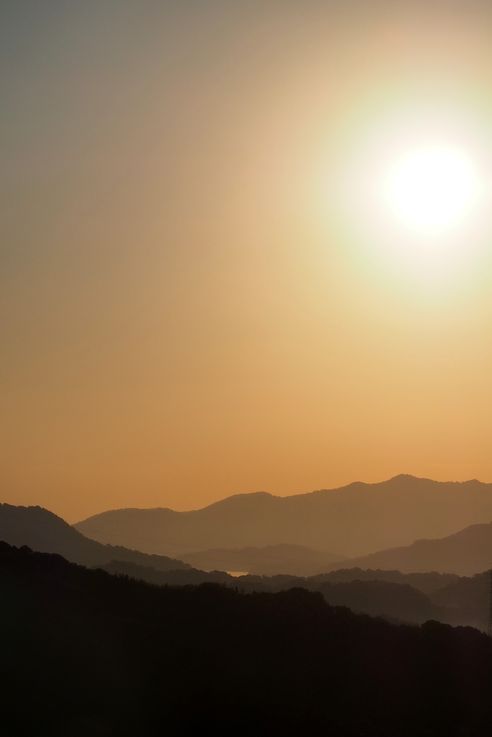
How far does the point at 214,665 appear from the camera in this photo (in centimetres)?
5253

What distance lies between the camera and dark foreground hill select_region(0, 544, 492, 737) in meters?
45.0

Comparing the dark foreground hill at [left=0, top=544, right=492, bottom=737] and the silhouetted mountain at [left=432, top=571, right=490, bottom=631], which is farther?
the silhouetted mountain at [left=432, top=571, right=490, bottom=631]

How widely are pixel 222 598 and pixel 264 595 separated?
3519 mm

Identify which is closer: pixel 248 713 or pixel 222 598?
pixel 248 713

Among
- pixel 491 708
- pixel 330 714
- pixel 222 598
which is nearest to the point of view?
pixel 330 714

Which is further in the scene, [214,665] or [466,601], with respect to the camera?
[466,601]

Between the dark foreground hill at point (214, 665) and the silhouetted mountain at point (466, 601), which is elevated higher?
the silhouetted mountain at point (466, 601)

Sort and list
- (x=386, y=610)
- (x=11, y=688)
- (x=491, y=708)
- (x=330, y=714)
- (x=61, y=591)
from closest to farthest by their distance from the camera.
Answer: (x=11, y=688)
(x=330, y=714)
(x=491, y=708)
(x=61, y=591)
(x=386, y=610)

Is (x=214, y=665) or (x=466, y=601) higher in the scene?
(x=466, y=601)

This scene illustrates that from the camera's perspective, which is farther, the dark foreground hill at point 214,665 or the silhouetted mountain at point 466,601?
the silhouetted mountain at point 466,601

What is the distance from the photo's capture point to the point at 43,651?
1945 inches

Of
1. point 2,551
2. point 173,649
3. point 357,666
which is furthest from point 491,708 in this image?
point 2,551

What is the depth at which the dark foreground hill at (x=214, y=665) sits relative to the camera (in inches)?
1773

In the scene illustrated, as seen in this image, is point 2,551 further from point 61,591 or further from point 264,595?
point 264,595
